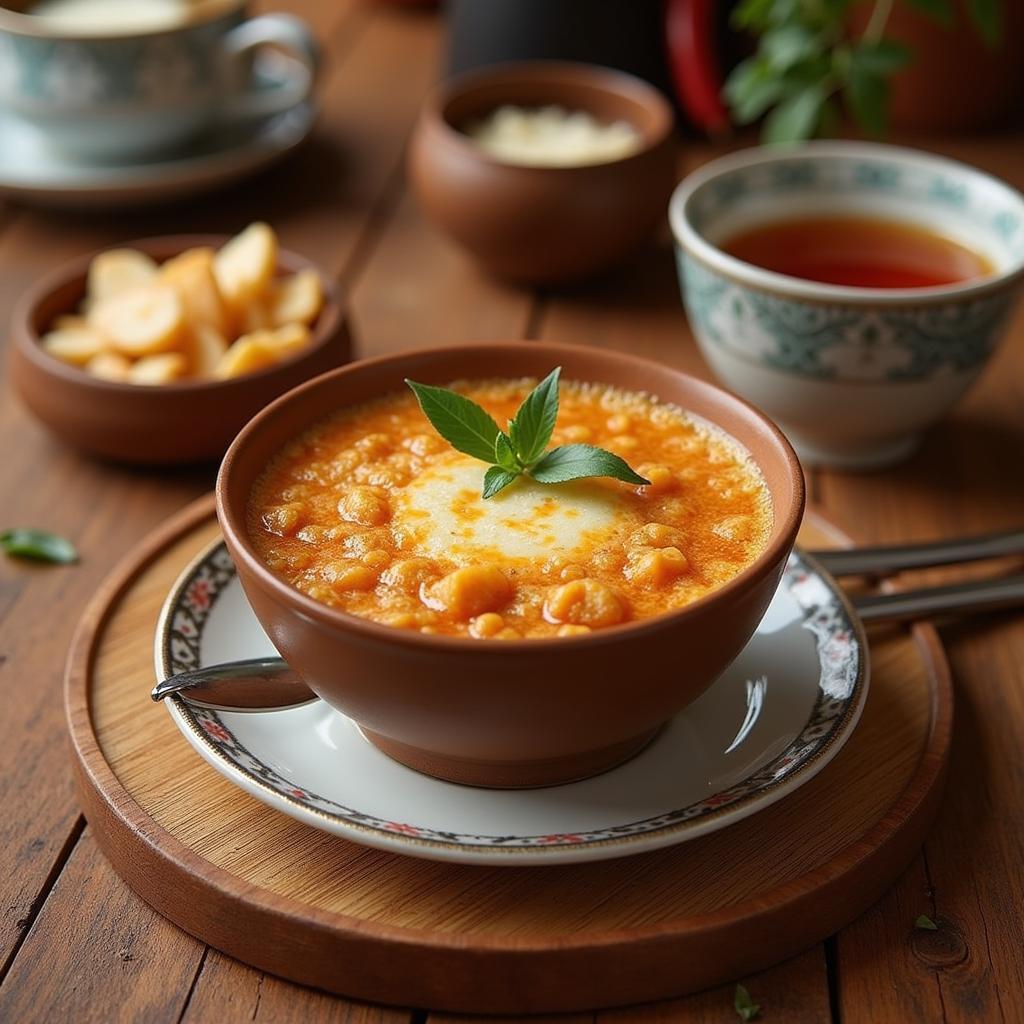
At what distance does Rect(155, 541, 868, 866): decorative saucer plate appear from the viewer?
4.24 feet

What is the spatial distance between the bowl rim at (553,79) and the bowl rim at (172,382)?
45 centimetres

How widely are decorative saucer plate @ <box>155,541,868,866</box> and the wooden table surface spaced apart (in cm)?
16

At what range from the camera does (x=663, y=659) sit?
127 centimetres

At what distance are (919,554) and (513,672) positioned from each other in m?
0.83

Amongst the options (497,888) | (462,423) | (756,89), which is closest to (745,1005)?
(497,888)

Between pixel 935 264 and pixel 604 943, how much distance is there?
144 cm

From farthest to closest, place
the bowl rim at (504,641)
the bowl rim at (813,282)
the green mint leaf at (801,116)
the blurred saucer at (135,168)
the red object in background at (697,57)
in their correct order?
the red object in background at (697,57)
the blurred saucer at (135,168)
the green mint leaf at (801,116)
the bowl rim at (813,282)
the bowl rim at (504,641)

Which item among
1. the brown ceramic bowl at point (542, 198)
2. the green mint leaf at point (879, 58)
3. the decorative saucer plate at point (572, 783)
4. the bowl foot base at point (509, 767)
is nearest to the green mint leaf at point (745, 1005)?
the decorative saucer plate at point (572, 783)

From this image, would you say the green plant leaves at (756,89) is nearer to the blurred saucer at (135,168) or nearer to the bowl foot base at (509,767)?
the blurred saucer at (135,168)

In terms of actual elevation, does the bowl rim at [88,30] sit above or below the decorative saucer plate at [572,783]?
below

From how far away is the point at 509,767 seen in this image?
1371mm

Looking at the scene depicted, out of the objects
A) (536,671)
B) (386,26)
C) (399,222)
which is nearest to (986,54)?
(399,222)

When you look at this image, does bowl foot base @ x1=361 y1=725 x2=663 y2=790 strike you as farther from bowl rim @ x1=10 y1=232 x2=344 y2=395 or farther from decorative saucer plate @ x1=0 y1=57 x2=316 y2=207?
decorative saucer plate @ x1=0 y1=57 x2=316 y2=207

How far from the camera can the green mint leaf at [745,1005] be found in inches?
49.9
